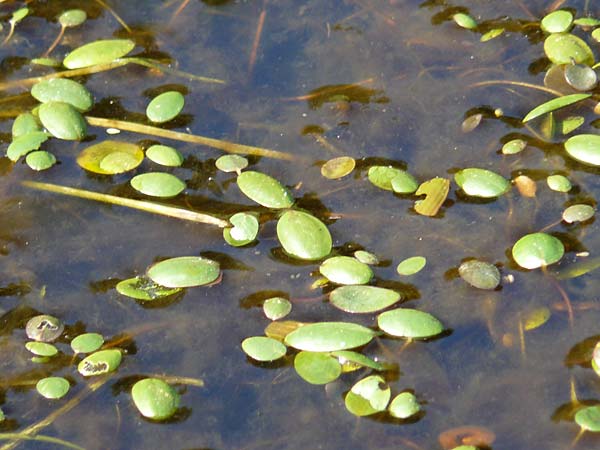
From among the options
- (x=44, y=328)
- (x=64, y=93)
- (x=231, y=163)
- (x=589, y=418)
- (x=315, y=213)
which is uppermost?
(x=64, y=93)

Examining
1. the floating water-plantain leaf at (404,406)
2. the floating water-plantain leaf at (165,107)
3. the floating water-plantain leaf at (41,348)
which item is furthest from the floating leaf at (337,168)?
the floating water-plantain leaf at (41,348)

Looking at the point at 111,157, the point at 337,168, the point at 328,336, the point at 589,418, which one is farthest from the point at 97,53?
the point at 589,418

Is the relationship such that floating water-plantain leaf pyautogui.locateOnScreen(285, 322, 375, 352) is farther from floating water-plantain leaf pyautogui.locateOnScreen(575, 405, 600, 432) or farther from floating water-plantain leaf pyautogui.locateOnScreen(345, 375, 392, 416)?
floating water-plantain leaf pyautogui.locateOnScreen(575, 405, 600, 432)

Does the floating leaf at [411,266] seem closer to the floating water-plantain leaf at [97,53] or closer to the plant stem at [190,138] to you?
the plant stem at [190,138]

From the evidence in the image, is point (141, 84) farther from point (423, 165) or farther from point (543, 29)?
point (543, 29)

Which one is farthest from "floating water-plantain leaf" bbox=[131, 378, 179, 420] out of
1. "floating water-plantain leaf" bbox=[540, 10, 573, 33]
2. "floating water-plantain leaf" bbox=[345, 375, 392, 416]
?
"floating water-plantain leaf" bbox=[540, 10, 573, 33]

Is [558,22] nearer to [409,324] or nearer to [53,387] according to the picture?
[409,324]

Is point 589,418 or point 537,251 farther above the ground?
point 537,251

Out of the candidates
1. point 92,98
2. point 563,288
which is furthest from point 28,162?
point 563,288
